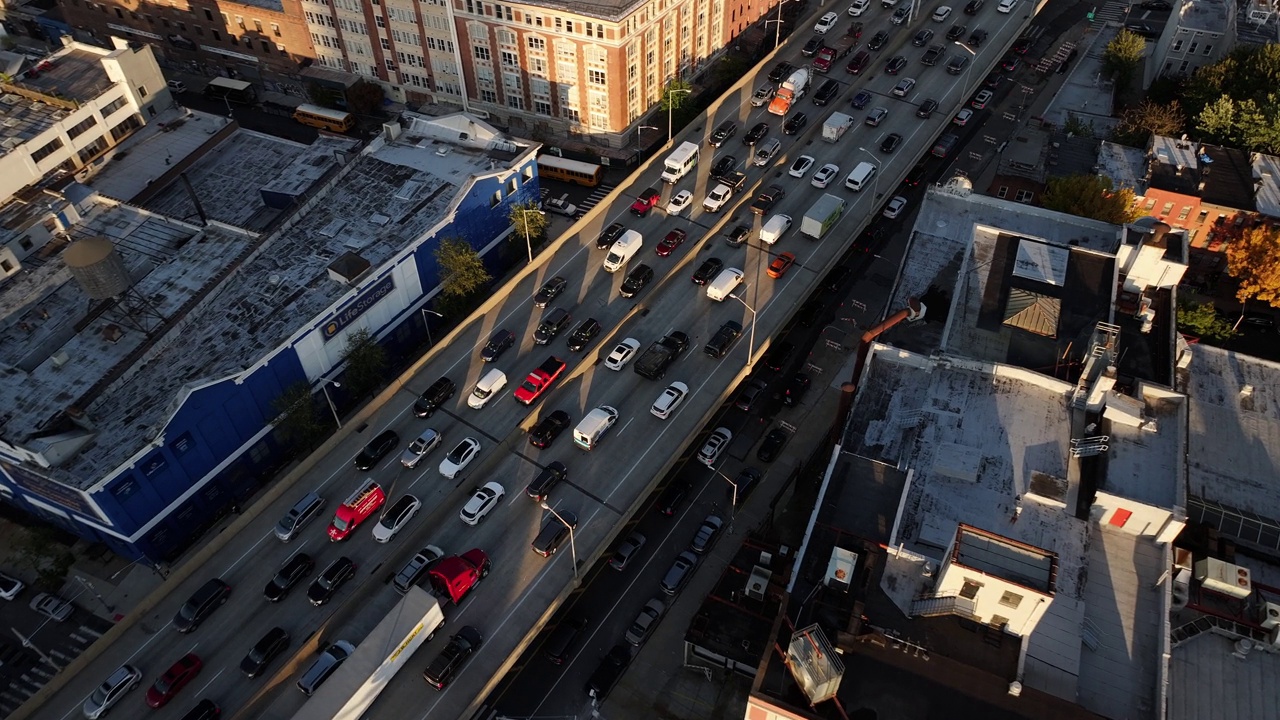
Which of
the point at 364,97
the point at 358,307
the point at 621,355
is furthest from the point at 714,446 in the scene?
the point at 364,97

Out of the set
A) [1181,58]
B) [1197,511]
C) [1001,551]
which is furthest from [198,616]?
[1181,58]

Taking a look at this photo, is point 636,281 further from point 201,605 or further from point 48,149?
point 48,149

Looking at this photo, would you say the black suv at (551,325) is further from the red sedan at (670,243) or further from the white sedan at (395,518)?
the white sedan at (395,518)

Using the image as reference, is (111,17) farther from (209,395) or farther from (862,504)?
(862,504)

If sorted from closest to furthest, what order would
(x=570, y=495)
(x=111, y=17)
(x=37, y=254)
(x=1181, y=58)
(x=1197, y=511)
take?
(x=1197, y=511) → (x=570, y=495) → (x=37, y=254) → (x=1181, y=58) → (x=111, y=17)

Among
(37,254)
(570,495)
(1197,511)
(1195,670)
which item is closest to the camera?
(1195,670)

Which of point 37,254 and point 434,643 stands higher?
point 37,254

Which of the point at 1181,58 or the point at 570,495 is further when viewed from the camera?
the point at 1181,58


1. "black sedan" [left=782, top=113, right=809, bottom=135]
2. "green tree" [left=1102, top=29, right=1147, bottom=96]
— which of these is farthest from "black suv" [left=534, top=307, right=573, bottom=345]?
"green tree" [left=1102, top=29, right=1147, bottom=96]

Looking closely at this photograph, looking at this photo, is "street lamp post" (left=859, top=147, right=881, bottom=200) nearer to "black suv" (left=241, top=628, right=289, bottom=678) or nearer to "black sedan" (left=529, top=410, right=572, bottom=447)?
"black sedan" (left=529, top=410, right=572, bottom=447)
